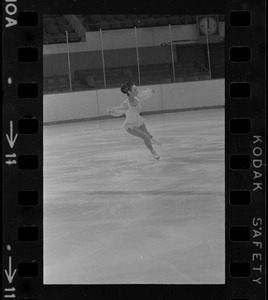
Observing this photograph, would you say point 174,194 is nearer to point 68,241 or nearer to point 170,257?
point 170,257

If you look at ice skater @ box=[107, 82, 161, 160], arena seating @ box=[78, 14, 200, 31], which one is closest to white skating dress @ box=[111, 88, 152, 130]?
ice skater @ box=[107, 82, 161, 160]

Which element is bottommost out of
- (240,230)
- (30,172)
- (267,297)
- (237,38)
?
(267,297)

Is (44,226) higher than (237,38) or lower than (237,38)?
lower

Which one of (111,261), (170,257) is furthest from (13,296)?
(170,257)

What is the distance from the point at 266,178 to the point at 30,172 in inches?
16.1

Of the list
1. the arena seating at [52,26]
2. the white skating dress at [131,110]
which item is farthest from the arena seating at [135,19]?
the white skating dress at [131,110]

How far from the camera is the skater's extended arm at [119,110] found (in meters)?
1.26

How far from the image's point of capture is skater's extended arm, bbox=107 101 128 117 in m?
1.26

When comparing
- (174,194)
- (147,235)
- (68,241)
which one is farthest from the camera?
(174,194)

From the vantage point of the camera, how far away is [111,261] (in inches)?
51.7

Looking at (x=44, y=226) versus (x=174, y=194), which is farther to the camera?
(x=174, y=194)

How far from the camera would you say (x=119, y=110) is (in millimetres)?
1310

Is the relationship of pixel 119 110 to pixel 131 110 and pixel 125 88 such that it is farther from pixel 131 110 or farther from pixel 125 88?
pixel 131 110

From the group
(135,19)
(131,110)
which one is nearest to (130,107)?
(131,110)
